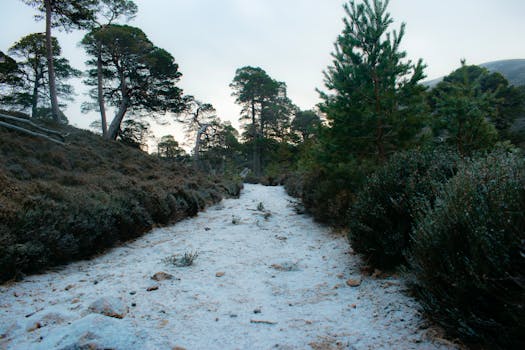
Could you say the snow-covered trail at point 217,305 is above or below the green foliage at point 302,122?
below

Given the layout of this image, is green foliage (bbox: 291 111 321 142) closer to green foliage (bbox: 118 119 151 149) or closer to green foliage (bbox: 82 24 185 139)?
green foliage (bbox: 82 24 185 139)

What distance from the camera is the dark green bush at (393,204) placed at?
387 centimetres

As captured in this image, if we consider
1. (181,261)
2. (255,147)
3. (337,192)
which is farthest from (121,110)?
(255,147)

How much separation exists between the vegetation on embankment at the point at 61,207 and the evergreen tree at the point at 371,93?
5200 mm

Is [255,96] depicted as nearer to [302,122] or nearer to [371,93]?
[302,122]

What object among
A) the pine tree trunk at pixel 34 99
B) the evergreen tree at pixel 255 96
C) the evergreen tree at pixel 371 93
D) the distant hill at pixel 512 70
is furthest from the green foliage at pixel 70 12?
the distant hill at pixel 512 70

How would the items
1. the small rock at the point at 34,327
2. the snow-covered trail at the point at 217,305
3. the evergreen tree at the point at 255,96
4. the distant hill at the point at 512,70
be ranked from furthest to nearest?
the evergreen tree at the point at 255,96 → the distant hill at the point at 512,70 → the small rock at the point at 34,327 → the snow-covered trail at the point at 217,305

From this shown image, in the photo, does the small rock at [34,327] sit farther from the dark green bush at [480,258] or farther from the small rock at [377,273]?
the small rock at [377,273]

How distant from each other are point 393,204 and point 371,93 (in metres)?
3.53

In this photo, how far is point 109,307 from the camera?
2951mm

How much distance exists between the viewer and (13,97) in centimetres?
2056

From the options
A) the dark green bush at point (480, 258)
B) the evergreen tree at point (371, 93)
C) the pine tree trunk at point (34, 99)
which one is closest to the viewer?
the dark green bush at point (480, 258)

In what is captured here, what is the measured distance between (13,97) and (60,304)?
81.7 ft

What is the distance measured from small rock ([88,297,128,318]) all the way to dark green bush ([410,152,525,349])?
9.84 ft
